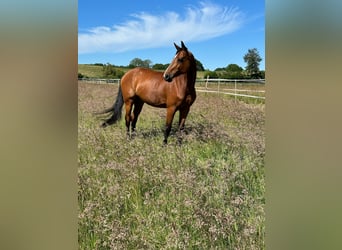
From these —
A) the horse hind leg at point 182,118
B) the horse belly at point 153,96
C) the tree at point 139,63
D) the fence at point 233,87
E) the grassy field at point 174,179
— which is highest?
the tree at point 139,63

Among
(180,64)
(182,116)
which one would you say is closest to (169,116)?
(182,116)

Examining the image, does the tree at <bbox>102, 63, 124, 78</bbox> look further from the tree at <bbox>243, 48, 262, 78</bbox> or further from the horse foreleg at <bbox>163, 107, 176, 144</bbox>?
the tree at <bbox>243, 48, 262, 78</bbox>

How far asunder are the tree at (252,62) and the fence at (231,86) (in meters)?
0.04

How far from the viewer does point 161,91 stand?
6.06 feet

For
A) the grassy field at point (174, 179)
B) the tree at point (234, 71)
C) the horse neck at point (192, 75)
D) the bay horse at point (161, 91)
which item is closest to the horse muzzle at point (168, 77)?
the bay horse at point (161, 91)

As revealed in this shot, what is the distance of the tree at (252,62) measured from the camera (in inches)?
65.4

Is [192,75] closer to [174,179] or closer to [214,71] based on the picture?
[214,71]

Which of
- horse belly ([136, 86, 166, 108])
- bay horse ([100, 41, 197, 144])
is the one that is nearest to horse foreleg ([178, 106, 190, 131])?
bay horse ([100, 41, 197, 144])

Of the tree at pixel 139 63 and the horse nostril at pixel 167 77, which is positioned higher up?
the tree at pixel 139 63

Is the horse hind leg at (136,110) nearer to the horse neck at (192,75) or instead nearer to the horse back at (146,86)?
the horse back at (146,86)

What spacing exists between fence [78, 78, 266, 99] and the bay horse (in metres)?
0.06

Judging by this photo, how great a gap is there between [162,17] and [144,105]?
51cm
